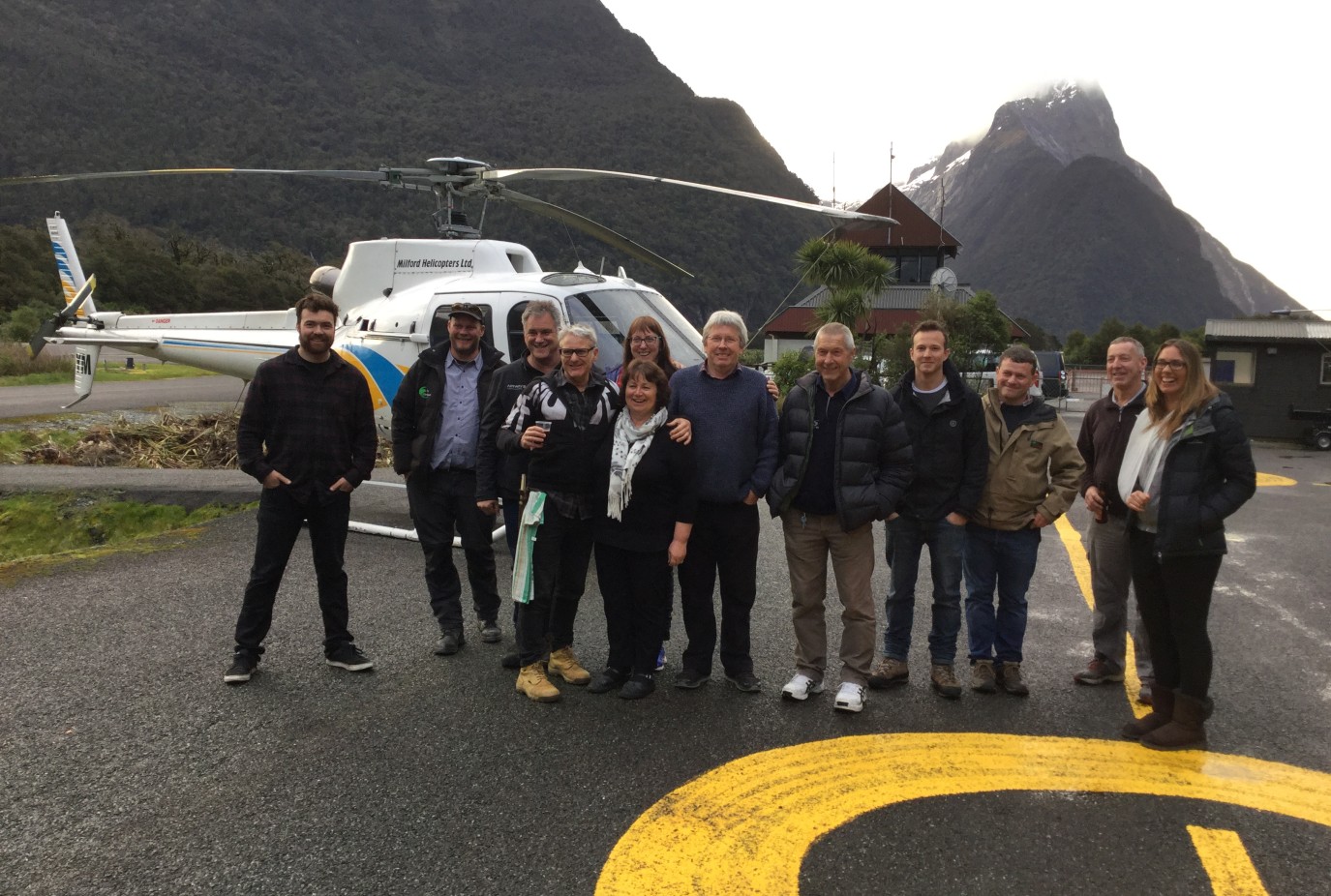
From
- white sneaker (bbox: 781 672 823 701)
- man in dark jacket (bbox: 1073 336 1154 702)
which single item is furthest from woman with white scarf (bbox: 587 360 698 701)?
man in dark jacket (bbox: 1073 336 1154 702)

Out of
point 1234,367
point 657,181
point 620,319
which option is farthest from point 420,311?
point 1234,367

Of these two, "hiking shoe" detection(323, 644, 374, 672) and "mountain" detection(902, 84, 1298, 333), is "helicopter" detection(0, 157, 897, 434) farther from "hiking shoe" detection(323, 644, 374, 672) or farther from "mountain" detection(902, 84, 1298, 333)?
"mountain" detection(902, 84, 1298, 333)

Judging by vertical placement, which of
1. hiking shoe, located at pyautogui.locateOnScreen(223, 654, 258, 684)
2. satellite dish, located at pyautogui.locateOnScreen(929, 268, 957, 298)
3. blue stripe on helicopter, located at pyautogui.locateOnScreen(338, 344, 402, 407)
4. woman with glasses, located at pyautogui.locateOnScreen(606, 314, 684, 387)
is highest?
satellite dish, located at pyautogui.locateOnScreen(929, 268, 957, 298)

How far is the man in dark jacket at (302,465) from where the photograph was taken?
4.65 meters

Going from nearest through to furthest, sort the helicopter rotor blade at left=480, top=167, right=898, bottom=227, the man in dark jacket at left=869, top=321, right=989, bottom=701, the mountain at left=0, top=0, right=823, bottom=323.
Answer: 1. the man in dark jacket at left=869, top=321, right=989, bottom=701
2. the helicopter rotor blade at left=480, top=167, right=898, bottom=227
3. the mountain at left=0, top=0, right=823, bottom=323

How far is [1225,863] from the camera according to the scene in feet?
9.79

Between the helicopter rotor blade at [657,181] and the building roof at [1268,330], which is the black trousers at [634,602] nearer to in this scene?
the helicopter rotor blade at [657,181]

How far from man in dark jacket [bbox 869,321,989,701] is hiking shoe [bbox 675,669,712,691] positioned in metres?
0.87

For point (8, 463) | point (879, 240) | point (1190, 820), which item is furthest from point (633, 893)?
point (879, 240)

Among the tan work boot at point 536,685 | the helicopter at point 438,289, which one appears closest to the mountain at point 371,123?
the helicopter at point 438,289

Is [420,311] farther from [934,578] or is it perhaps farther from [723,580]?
[934,578]

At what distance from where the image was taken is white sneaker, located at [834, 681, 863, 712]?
422cm

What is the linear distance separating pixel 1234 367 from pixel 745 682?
21981mm

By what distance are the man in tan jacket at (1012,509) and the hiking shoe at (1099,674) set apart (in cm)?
36
